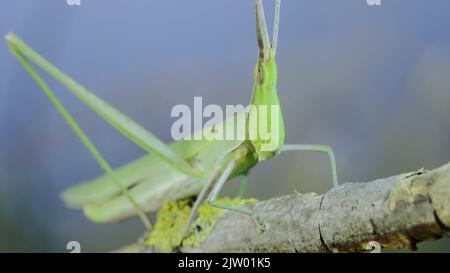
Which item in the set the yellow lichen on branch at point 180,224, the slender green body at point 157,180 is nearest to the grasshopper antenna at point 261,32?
the slender green body at point 157,180

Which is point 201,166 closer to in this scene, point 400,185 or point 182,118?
point 182,118

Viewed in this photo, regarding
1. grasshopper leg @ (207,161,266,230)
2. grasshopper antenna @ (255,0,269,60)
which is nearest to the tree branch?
grasshopper leg @ (207,161,266,230)

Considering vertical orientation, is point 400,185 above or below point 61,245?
above

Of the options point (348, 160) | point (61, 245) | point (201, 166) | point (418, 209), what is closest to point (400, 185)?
point (418, 209)

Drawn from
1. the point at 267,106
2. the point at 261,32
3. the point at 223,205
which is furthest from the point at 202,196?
the point at 261,32

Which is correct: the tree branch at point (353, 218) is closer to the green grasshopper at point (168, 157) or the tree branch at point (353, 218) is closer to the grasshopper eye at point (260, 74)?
the green grasshopper at point (168, 157)

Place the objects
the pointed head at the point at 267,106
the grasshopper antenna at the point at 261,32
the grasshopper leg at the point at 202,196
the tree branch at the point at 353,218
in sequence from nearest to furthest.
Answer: the tree branch at the point at 353,218
the grasshopper antenna at the point at 261,32
the pointed head at the point at 267,106
the grasshopper leg at the point at 202,196
